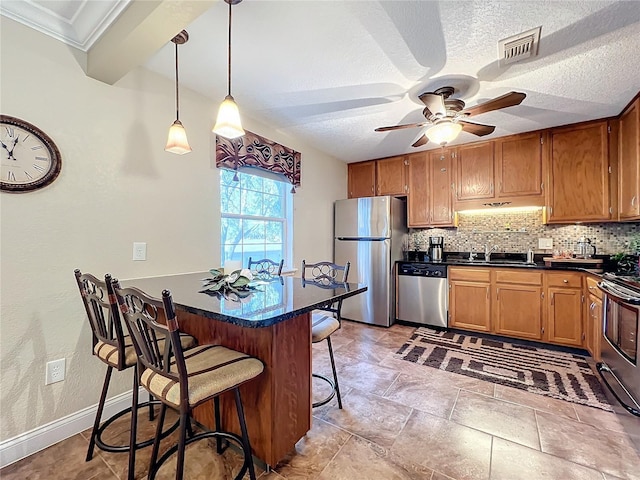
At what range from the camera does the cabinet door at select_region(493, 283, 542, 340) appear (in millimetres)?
3117

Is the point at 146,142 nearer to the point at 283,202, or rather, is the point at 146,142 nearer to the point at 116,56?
the point at 116,56

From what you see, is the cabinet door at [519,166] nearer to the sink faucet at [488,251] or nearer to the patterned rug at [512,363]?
the sink faucet at [488,251]

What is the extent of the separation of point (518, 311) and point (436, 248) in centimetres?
121

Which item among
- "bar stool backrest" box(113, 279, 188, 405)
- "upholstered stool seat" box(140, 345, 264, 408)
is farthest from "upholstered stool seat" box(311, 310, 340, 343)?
"bar stool backrest" box(113, 279, 188, 405)

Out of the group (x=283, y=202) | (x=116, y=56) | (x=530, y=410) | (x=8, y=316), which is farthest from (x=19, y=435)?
(x=530, y=410)


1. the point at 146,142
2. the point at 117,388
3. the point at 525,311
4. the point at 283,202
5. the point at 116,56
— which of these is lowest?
the point at 117,388

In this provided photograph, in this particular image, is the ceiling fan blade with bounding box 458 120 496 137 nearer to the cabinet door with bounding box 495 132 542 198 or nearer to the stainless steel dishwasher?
the cabinet door with bounding box 495 132 542 198

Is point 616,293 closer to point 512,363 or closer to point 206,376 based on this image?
point 512,363

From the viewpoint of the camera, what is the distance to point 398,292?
3943mm

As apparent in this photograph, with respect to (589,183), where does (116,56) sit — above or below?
above

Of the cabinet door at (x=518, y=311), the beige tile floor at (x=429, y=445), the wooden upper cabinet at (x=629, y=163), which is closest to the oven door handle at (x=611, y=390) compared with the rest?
the beige tile floor at (x=429, y=445)

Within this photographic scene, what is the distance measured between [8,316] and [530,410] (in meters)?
3.23

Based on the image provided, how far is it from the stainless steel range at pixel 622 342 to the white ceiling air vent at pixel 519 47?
1696 mm

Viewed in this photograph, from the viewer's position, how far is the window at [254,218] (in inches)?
111
